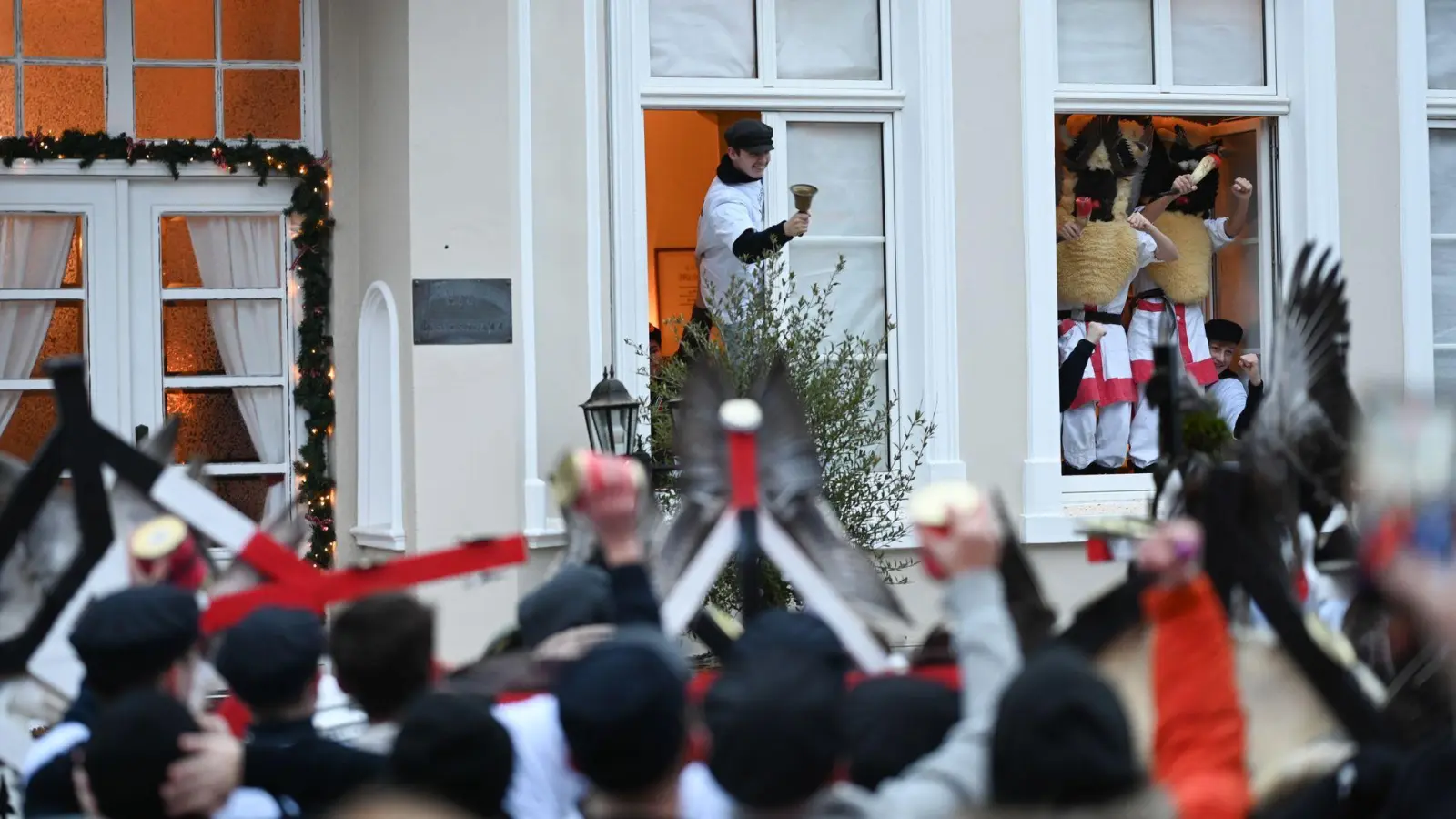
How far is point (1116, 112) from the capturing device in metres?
8.91

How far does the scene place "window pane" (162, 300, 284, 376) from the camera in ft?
29.2

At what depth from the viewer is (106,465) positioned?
358 centimetres

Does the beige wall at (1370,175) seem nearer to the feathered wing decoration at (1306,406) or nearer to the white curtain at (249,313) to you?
the feathered wing decoration at (1306,406)

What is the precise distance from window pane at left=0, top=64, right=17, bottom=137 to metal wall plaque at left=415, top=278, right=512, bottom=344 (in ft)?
7.91

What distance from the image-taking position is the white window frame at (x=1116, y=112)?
8.55 metres

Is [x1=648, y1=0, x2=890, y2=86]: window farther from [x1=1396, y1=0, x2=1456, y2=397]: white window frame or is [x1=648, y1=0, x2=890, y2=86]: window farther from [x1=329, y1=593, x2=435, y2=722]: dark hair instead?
[x1=329, y1=593, x2=435, y2=722]: dark hair

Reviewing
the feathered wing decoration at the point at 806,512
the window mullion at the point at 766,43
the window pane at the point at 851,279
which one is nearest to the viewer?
the feathered wing decoration at the point at 806,512

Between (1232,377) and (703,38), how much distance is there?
129 inches

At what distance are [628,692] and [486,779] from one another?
0.31m

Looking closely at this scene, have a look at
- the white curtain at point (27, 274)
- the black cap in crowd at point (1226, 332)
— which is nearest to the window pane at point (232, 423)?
the white curtain at point (27, 274)

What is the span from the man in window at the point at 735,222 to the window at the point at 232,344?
7.17 ft

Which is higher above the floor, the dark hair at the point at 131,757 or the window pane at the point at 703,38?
the window pane at the point at 703,38

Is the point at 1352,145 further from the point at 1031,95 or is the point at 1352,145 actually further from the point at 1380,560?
the point at 1380,560

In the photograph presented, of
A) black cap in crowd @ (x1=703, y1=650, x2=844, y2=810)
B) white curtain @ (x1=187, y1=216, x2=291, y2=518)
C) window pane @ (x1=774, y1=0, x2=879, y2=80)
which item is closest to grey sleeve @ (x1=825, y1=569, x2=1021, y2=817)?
black cap in crowd @ (x1=703, y1=650, x2=844, y2=810)
